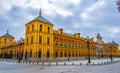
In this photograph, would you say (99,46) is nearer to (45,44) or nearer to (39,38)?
(45,44)

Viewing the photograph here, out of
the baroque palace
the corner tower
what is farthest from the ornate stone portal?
the corner tower

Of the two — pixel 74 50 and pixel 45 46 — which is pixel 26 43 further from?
pixel 74 50

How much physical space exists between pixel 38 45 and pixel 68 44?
60.2ft

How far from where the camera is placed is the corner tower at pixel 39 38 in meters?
49.8

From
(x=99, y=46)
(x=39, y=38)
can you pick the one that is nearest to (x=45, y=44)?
(x=39, y=38)

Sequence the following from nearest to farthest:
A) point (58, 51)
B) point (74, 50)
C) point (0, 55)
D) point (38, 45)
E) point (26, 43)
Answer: point (38, 45)
point (26, 43)
point (58, 51)
point (74, 50)
point (0, 55)

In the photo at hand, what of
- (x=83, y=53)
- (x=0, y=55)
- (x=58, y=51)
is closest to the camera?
(x=58, y=51)

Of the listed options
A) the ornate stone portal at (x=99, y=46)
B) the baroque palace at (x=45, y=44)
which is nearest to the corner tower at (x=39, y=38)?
the baroque palace at (x=45, y=44)

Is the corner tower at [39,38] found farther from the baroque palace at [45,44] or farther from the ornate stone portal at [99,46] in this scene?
the ornate stone portal at [99,46]

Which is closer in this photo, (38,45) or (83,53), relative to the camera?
(38,45)

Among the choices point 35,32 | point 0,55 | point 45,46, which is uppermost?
point 35,32

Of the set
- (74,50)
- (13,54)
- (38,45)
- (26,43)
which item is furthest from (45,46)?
(13,54)

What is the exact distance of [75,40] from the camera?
229 feet

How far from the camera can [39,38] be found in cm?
5106
